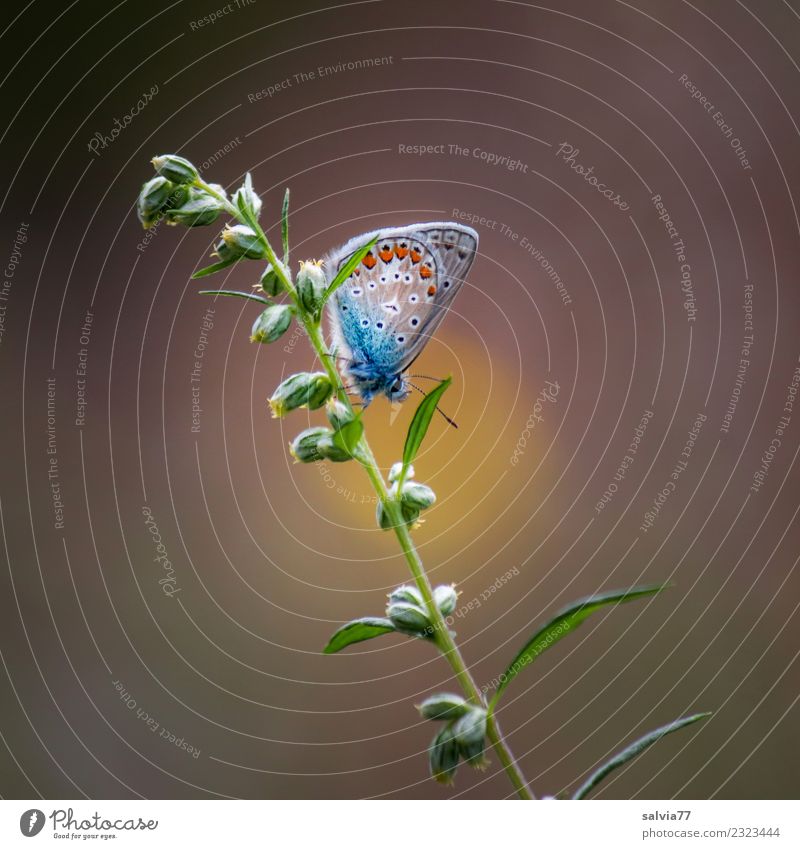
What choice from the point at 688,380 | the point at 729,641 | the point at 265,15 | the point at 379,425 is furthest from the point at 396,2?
the point at 729,641

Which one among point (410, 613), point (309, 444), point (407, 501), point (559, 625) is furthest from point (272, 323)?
point (559, 625)

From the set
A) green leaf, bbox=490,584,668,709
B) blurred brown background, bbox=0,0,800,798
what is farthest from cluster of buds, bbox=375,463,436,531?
blurred brown background, bbox=0,0,800,798

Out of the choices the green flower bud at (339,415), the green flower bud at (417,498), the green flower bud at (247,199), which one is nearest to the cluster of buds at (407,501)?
the green flower bud at (417,498)

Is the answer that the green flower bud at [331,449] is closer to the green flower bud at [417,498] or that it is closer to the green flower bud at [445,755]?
the green flower bud at [417,498]

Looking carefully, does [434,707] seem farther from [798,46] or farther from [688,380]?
[798,46]

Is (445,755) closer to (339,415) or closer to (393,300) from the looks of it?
(339,415)

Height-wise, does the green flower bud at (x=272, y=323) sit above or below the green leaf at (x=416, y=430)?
above

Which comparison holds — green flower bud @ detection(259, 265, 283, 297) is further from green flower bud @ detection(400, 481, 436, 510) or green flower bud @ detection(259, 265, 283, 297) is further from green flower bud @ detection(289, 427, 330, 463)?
green flower bud @ detection(400, 481, 436, 510)
